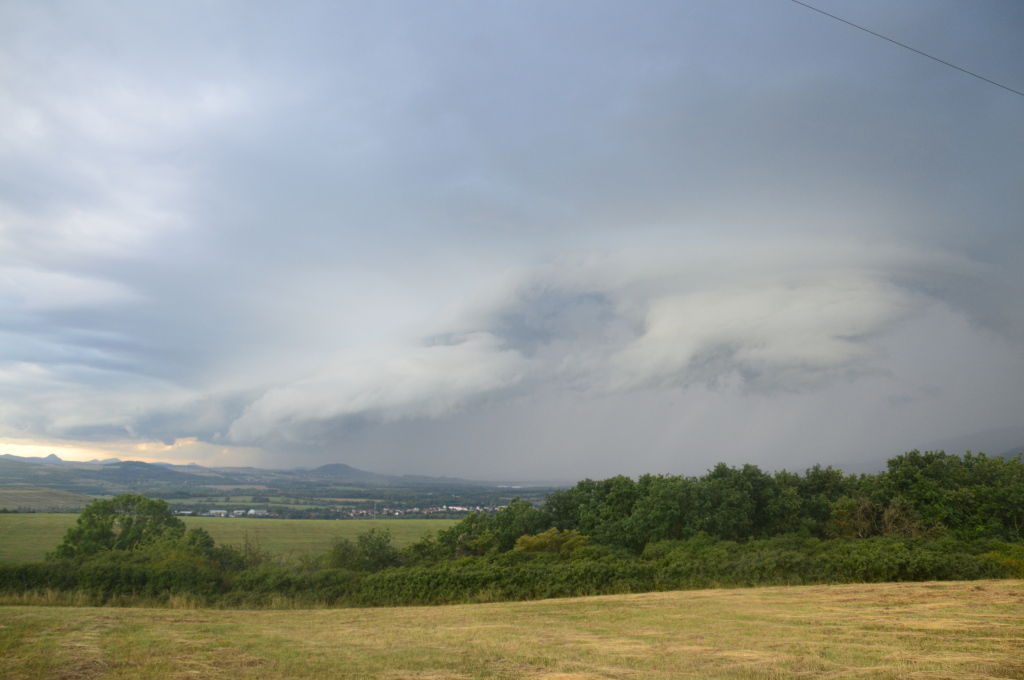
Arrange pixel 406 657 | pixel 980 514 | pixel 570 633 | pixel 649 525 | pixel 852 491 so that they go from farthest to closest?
pixel 852 491 → pixel 649 525 → pixel 980 514 → pixel 570 633 → pixel 406 657

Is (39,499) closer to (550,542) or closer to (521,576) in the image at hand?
(550,542)

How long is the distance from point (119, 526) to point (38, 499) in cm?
14203

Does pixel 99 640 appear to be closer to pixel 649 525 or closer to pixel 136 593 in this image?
pixel 136 593

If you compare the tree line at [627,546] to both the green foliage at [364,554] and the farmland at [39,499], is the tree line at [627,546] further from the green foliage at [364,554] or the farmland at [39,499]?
the farmland at [39,499]

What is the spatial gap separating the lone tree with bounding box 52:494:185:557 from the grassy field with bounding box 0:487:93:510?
111 meters

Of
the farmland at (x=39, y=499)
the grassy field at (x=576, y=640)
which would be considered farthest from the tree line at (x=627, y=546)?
the farmland at (x=39, y=499)

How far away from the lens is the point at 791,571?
2792cm

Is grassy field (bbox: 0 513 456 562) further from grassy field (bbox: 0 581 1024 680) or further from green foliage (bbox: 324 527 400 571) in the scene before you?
grassy field (bbox: 0 581 1024 680)

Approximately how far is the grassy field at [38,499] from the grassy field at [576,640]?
507ft

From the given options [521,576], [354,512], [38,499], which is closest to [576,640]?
[521,576]

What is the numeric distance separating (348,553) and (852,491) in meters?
42.5

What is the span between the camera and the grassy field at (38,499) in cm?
14288

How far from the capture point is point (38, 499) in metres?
156

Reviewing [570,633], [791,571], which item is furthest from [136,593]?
[791,571]
